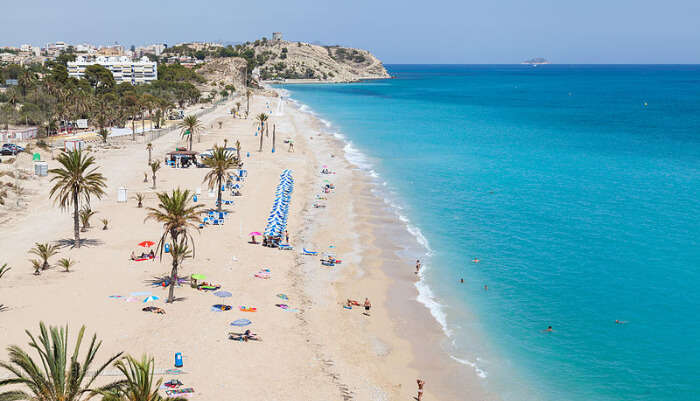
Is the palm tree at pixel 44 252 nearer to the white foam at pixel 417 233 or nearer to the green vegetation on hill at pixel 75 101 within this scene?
the white foam at pixel 417 233

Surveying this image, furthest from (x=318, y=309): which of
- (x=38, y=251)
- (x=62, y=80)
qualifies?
(x=62, y=80)

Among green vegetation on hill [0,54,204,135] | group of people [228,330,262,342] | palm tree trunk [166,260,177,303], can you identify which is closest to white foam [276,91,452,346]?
group of people [228,330,262,342]

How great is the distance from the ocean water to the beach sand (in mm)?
2595

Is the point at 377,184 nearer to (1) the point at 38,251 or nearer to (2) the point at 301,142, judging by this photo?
(2) the point at 301,142

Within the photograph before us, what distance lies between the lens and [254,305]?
1160 inches

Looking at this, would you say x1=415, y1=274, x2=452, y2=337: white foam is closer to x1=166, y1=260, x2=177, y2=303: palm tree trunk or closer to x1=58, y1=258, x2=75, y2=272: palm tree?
x1=166, y1=260, x2=177, y2=303: palm tree trunk

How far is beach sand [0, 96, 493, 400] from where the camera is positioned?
2352 cm

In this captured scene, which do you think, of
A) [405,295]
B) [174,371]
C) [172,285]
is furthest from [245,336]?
[405,295]

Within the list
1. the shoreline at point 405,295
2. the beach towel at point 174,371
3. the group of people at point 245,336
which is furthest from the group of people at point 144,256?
the beach towel at point 174,371

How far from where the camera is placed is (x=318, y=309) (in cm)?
3017

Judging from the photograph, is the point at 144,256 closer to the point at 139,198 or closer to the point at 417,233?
the point at 139,198

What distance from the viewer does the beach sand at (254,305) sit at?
23516 mm

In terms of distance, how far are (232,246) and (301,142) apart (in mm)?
50695

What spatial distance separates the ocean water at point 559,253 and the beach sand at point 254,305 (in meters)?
2.59
